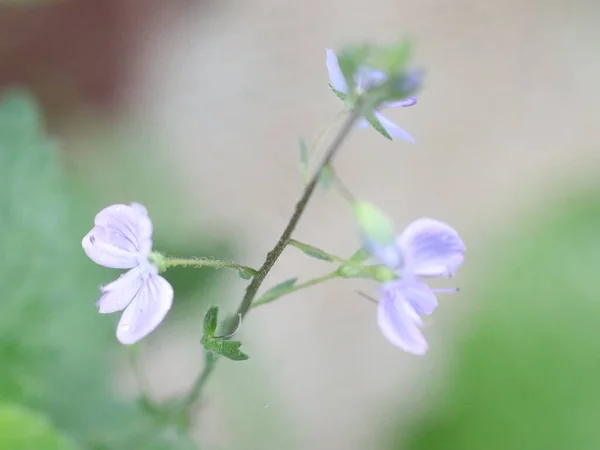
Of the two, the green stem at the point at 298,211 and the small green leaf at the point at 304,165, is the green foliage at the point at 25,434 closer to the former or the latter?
the green stem at the point at 298,211

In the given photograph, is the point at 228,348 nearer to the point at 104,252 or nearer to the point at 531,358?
the point at 104,252

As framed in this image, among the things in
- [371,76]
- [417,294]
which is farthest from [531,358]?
[371,76]

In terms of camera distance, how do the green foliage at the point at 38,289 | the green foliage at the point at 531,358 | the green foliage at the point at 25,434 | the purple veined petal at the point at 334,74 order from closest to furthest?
1. the purple veined petal at the point at 334,74
2. the green foliage at the point at 25,434
3. the green foliage at the point at 38,289
4. the green foliage at the point at 531,358

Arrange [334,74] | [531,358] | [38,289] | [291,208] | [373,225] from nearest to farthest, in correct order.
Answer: [373,225] < [334,74] < [38,289] < [531,358] < [291,208]

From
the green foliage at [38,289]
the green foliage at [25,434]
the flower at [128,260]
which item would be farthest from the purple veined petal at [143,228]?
the green foliage at [38,289]

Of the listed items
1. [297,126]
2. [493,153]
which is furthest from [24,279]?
[493,153]

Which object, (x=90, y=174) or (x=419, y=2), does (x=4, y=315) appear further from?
(x=419, y=2)
